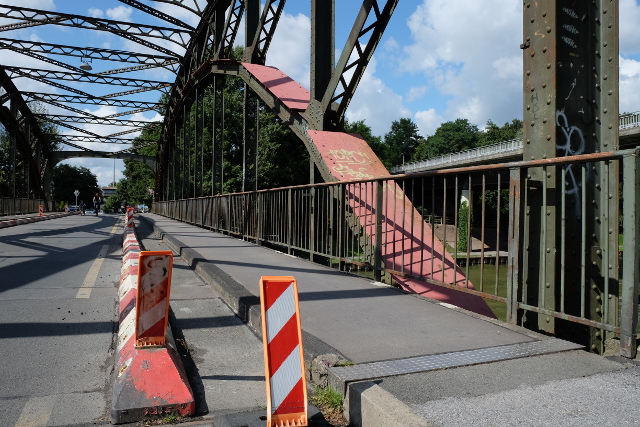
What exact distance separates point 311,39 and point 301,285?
5.86 m

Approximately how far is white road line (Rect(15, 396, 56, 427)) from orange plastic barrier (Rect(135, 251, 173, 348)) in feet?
1.86

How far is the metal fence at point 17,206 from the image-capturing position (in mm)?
32406

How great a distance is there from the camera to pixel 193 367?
3.50 m

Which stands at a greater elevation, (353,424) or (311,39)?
(311,39)

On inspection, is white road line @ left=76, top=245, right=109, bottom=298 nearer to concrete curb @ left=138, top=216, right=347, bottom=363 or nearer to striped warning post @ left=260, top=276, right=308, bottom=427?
concrete curb @ left=138, top=216, right=347, bottom=363

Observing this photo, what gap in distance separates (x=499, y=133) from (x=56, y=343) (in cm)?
10407

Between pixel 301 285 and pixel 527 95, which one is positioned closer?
pixel 527 95

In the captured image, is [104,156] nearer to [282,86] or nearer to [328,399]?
[282,86]

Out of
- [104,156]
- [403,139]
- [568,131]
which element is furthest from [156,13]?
[403,139]

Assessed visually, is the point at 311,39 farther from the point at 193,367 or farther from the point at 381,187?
the point at 193,367

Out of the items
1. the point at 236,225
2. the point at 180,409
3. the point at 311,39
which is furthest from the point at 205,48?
the point at 180,409

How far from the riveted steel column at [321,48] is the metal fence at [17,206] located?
29.3 m

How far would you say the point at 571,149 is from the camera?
3.97 meters

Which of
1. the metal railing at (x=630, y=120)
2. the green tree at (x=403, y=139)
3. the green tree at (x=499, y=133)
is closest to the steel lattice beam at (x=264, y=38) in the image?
the metal railing at (x=630, y=120)
